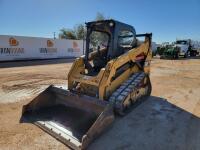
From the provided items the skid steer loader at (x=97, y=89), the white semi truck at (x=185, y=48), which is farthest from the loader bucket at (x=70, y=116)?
the white semi truck at (x=185, y=48)

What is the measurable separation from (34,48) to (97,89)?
56.7 feet

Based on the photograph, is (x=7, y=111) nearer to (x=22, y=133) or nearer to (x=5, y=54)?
(x=22, y=133)

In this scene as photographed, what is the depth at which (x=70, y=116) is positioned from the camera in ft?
15.1

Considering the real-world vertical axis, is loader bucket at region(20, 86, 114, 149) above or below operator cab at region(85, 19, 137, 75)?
below

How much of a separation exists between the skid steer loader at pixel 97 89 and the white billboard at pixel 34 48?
1455 cm

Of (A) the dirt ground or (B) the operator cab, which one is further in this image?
(B) the operator cab

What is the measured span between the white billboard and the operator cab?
1452 cm

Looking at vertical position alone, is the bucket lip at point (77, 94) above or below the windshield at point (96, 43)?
below

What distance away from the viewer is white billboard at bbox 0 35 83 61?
1803cm

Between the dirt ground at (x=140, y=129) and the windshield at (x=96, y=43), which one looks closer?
the dirt ground at (x=140, y=129)

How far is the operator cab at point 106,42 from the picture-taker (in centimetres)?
515

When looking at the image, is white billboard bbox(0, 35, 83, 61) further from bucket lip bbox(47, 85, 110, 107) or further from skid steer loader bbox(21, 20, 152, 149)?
bucket lip bbox(47, 85, 110, 107)

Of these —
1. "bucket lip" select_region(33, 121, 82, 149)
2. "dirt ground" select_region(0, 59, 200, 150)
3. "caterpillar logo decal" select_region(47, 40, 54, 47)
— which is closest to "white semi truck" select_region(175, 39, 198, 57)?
"caterpillar logo decal" select_region(47, 40, 54, 47)

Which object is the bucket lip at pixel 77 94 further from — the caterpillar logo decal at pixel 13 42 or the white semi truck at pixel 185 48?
the white semi truck at pixel 185 48
